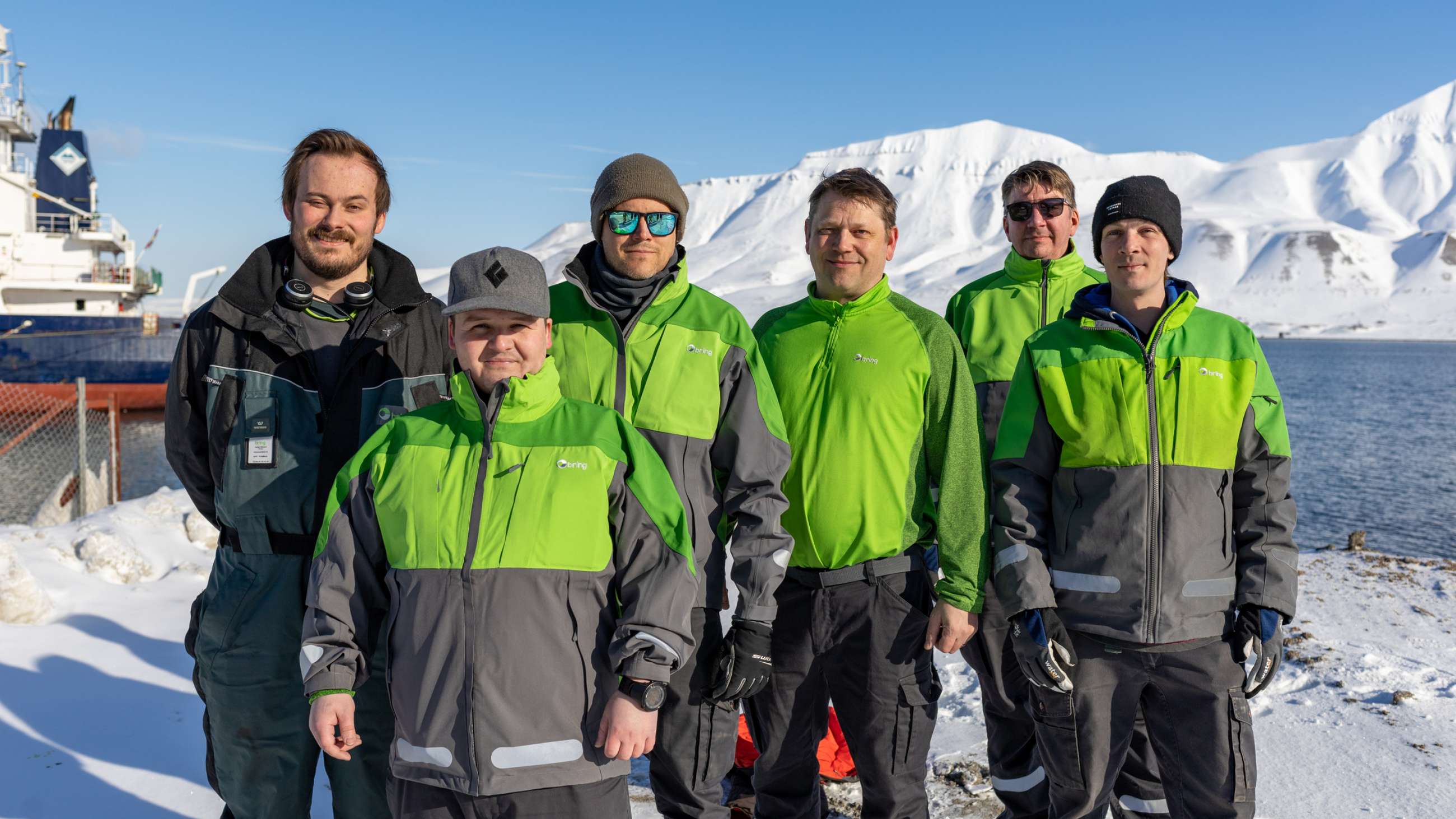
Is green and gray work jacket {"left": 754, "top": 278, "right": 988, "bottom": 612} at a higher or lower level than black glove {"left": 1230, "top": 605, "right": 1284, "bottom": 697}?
higher

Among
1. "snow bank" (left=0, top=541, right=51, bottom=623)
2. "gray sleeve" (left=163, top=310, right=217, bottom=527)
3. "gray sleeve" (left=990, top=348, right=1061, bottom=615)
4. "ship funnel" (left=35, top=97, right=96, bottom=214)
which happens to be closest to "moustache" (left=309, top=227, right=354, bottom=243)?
"gray sleeve" (left=163, top=310, right=217, bottom=527)

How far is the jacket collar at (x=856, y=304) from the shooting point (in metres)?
2.99

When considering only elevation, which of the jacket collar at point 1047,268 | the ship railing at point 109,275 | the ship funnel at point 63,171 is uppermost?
the ship funnel at point 63,171

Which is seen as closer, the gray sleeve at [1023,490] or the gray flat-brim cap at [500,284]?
the gray flat-brim cap at [500,284]

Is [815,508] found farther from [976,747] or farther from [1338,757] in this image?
[1338,757]

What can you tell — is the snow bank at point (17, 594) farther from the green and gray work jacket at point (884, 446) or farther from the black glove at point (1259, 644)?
the black glove at point (1259, 644)

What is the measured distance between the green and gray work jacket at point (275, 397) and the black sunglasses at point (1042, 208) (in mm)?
2449

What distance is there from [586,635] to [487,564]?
28cm

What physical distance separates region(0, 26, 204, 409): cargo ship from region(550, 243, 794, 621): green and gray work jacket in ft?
82.0

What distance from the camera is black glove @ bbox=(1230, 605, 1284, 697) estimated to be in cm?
257

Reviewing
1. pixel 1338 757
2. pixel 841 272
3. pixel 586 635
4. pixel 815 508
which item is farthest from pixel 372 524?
pixel 1338 757

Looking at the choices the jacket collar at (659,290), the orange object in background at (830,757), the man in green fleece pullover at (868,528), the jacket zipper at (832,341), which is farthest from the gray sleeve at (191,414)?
the orange object in background at (830,757)

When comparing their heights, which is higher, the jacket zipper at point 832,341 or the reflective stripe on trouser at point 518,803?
the jacket zipper at point 832,341

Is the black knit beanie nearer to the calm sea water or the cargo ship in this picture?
the calm sea water
